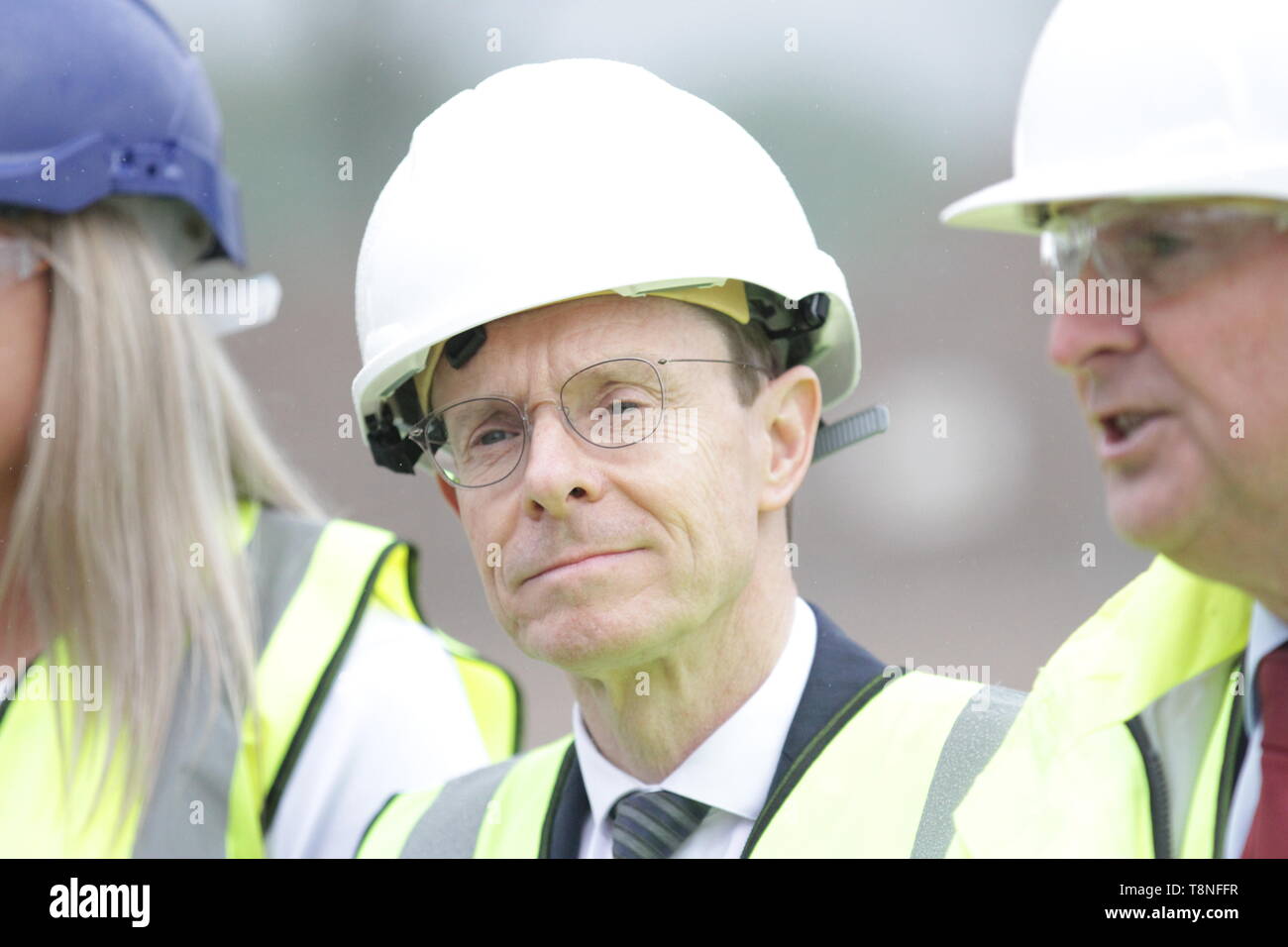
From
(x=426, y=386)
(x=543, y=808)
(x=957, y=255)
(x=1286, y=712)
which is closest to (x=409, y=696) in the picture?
(x=543, y=808)

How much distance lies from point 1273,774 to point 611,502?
45.1 inches

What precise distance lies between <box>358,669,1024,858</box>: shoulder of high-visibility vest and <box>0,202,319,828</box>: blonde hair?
23.9 inches

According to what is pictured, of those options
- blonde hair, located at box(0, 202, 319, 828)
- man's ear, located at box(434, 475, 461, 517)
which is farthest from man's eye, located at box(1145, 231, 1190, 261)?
blonde hair, located at box(0, 202, 319, 828)

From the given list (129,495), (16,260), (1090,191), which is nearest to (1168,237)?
(1090,191)

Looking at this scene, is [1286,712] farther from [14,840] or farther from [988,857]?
[14,840]

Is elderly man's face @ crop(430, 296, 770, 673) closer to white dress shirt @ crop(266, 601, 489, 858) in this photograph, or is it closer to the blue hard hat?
white dress shirt @ crop(266, 601, 489, 858)

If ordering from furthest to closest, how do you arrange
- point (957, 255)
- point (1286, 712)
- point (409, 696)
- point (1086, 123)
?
point (957, 255) → point (409, 696) → point (1086, 123) → point (1286, 712)

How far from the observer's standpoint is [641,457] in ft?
9.07

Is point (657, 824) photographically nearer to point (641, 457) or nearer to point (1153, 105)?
point (641, 457)

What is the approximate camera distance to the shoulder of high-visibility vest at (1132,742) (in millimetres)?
2164

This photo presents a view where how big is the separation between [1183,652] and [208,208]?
2544 mm
